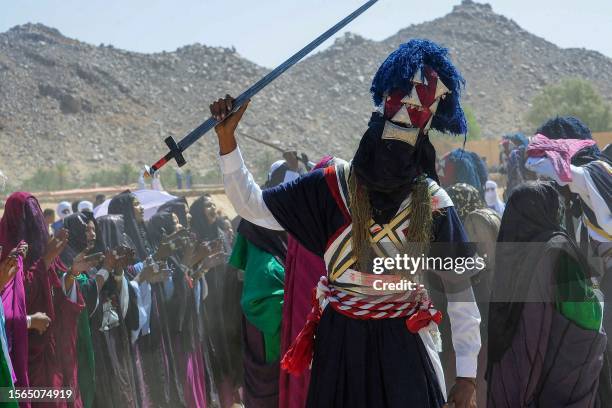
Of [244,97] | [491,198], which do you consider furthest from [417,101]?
[491,198]

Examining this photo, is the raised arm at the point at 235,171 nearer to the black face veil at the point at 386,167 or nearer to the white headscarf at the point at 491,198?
the black face veil at the point at 386,167

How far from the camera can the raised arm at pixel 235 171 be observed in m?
3.55

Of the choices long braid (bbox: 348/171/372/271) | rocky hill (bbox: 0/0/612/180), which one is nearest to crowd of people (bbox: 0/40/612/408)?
long braid (bbox: 348/171/372/271)

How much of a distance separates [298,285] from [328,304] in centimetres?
129

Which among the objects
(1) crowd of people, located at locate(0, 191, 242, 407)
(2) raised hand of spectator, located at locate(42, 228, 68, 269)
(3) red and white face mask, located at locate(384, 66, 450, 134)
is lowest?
(1) crowd of people, located at locate(0, 191, 242, 407)

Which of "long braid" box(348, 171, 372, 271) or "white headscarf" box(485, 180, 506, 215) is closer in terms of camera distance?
"long braid" box(348, 171, 372, 271)

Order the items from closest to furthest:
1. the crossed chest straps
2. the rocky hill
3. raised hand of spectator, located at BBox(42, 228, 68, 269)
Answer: the crossed chest straps
raised hand of spectator, located at BBox(42, 228, 68, 269)
the rocky hill

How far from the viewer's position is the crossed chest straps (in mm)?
3652

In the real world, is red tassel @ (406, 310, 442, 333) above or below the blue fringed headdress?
below

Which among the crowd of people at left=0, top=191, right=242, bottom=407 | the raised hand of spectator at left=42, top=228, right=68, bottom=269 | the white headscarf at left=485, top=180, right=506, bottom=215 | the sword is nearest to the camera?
the sword

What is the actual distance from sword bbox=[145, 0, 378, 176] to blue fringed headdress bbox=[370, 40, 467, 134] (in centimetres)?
24

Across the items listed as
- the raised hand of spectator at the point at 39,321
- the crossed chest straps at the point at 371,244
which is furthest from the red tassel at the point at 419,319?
the raised hand of spectator at the point at 39,321

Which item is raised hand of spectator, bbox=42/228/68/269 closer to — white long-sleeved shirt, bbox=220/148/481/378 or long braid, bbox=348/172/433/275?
white long-sleeved shirt, bbox=220/148/481/378

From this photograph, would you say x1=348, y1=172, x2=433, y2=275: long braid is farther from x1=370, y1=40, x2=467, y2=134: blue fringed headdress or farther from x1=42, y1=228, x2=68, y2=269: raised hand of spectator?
x1=42, y1=228, x2=68, y2=269: raised hand of spectator
